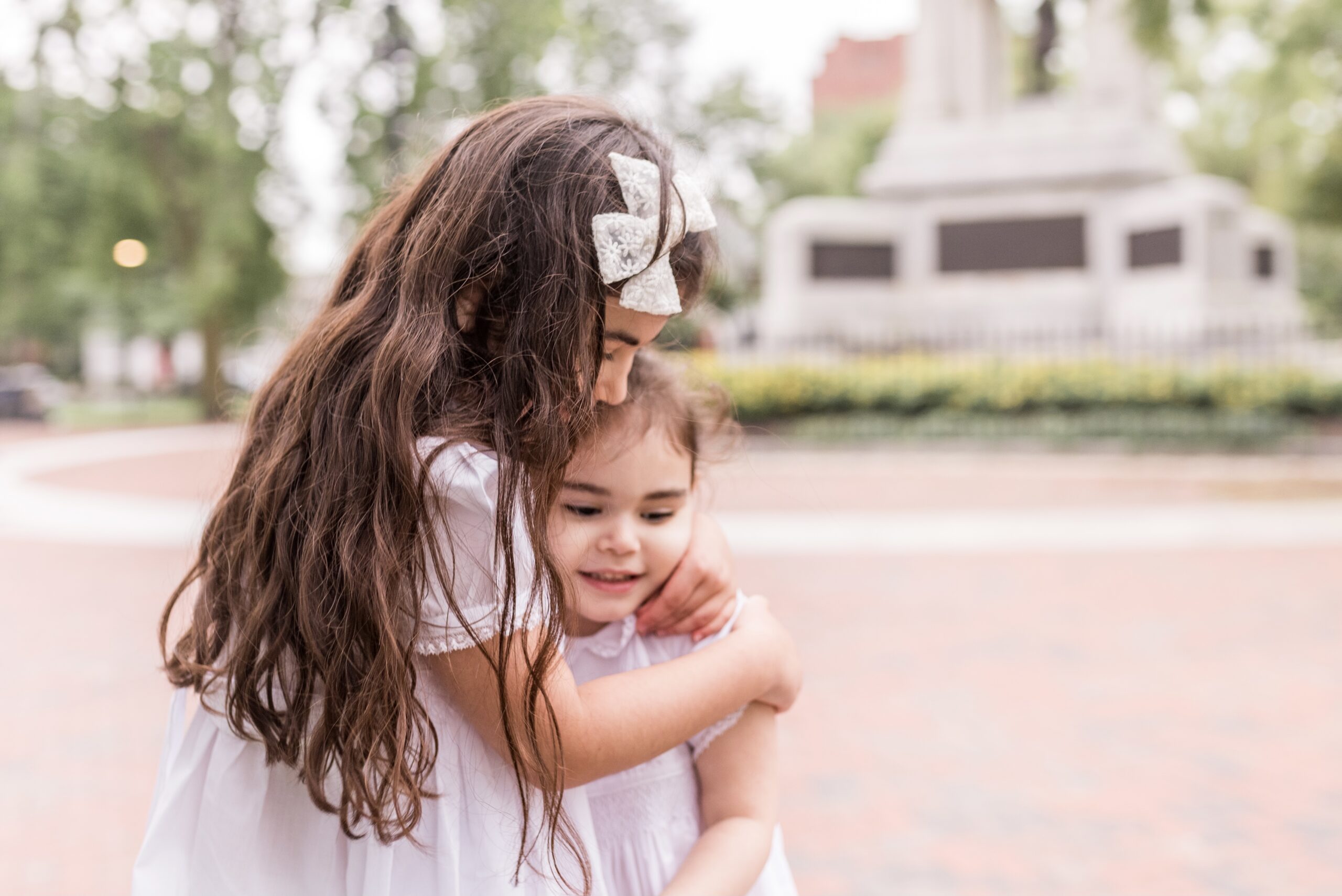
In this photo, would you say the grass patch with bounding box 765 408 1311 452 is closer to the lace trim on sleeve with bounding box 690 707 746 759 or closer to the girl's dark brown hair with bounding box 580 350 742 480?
the girl's dark brown hair with bounding box 580 350 742 480

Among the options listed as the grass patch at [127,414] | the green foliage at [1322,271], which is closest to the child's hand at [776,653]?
the grass patch at [127,414]

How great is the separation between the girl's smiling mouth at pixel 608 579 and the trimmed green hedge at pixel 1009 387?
13.3 meters

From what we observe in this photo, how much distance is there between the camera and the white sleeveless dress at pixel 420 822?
1308mm

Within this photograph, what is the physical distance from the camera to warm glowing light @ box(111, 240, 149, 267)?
26.7 m

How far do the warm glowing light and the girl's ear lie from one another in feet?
89.9

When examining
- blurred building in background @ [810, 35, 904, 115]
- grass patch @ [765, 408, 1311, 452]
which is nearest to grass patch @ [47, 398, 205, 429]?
grass patch @ [765, 408, 1311, 452]

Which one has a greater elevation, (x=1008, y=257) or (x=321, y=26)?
(x=321, y=26)

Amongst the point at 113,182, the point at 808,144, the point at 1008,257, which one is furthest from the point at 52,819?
Result: the point at 808,144

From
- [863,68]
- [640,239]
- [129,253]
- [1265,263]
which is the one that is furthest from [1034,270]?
[863,68]

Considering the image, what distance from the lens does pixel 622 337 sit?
4.81 ft

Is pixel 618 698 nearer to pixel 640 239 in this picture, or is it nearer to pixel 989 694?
pixel 640 239

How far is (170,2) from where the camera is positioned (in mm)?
26359

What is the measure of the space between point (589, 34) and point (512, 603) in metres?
29.3

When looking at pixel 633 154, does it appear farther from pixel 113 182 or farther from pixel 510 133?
pixel 113 182
